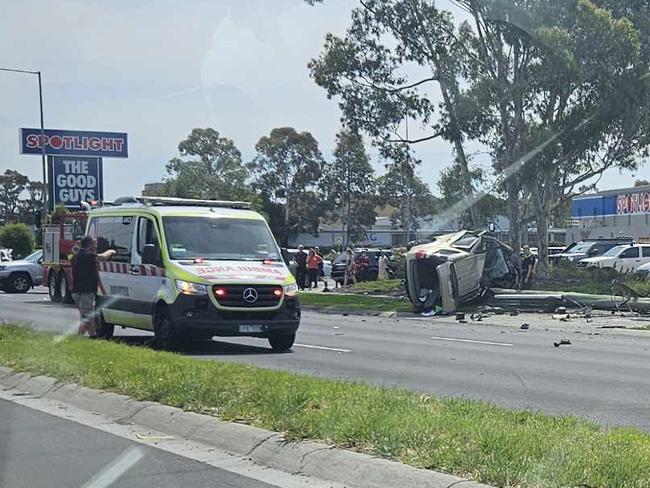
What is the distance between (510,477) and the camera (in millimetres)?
6195

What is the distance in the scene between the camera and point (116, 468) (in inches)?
301

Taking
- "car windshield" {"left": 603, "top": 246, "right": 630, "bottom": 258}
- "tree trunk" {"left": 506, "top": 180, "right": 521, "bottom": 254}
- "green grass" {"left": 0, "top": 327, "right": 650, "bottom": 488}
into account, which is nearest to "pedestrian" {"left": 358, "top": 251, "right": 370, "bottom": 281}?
"tree trunk" {"left": 506, "top": 180, "right": 521, "bottom": 254}

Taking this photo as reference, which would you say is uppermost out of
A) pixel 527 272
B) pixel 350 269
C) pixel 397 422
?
pixel 397 422

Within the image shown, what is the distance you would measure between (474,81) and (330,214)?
41432mm

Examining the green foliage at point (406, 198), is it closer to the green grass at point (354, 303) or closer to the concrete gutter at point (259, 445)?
the green grass at point (354, 303)

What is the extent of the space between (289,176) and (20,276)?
3694 centimetres

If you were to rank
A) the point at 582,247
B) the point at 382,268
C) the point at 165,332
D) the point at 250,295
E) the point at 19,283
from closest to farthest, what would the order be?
the point at 250,295
the point at 165,332
the point at 19,283
the point at 382,268
the point at 582,247

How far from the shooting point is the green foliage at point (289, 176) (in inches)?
2774

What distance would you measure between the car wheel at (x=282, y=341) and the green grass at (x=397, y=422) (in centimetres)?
396

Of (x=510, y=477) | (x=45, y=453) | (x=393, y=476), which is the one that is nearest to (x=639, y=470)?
(x=510, y=477)

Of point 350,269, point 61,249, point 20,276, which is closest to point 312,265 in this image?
point 350,269

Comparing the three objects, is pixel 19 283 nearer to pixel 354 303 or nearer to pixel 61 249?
pixel 61 249

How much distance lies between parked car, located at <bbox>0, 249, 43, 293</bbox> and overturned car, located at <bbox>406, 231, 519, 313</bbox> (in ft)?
52.8

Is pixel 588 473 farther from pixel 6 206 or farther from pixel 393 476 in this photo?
pixel 6 206
